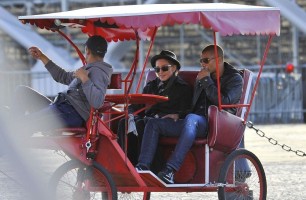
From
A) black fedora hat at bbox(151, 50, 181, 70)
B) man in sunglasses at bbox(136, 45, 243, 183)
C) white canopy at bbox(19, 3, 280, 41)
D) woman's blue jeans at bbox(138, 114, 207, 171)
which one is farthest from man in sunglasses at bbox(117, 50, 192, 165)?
white canopy at bbox(19, 3, 280, 41)

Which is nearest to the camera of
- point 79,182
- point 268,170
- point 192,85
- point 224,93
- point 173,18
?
point 79,182

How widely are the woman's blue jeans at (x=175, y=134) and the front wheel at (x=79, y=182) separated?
49 centimetres

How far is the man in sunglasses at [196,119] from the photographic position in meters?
8.43

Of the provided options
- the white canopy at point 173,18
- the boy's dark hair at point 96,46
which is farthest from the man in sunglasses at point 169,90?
the boy's dark hair at point 96,46

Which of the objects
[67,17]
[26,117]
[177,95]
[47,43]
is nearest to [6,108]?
[26,117]

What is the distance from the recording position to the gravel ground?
8.73m

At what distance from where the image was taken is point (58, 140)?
7953mm

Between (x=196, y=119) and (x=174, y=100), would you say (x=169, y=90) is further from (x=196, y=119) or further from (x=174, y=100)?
(x=196, y=119)

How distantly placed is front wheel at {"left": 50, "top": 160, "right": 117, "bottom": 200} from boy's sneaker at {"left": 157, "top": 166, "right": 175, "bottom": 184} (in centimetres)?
51

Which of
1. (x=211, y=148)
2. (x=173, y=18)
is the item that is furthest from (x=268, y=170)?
(x=173, y=18)

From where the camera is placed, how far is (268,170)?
13.1 meters

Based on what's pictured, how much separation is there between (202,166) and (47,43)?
16.5 m

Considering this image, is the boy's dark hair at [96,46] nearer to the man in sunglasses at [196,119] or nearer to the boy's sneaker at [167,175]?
the man in sunglasses at [196,119]

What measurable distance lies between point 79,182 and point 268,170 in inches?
212
